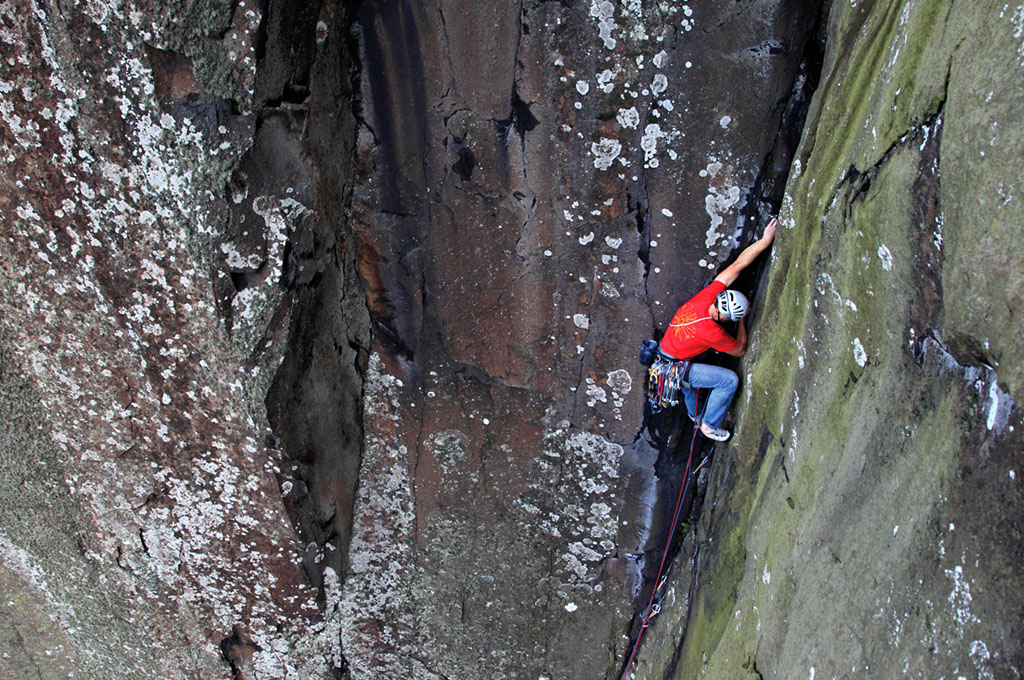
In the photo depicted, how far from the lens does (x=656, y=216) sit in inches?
84.5

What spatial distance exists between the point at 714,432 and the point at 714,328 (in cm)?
45

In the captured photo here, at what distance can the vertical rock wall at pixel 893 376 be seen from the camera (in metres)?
1.04

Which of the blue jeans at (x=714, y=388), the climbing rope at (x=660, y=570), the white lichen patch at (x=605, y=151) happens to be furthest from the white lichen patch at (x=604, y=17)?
the climbing rope at (x=660, y=570)

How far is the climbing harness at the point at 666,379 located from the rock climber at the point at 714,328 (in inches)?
0.6

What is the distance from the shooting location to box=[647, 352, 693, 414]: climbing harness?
2.26 metres

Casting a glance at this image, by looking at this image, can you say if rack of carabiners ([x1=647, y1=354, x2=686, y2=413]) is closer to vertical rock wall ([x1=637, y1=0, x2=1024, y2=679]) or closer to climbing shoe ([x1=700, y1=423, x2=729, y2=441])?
climbing shoe ([x1=700, y1=423, x2=729, y2=441])

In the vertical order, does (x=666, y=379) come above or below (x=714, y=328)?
below

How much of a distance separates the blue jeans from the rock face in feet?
0.19

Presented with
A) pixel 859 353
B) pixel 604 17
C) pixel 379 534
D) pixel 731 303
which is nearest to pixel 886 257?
pixel 859 353

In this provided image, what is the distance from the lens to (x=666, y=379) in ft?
7.48

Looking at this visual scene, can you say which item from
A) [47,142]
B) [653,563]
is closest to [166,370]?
[47,142]

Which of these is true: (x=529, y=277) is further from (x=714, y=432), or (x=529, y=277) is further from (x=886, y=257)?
(x=886, y=257)

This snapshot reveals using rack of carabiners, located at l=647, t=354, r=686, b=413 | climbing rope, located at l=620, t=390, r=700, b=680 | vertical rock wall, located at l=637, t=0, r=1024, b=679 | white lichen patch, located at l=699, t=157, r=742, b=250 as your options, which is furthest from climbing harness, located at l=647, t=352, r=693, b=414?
white lichen patch, located at l=699, t=157, r=742, b=250

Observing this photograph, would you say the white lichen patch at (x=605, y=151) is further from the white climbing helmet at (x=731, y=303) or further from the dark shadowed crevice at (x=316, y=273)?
the dark shadowed crevice at (x=316, y=273)
